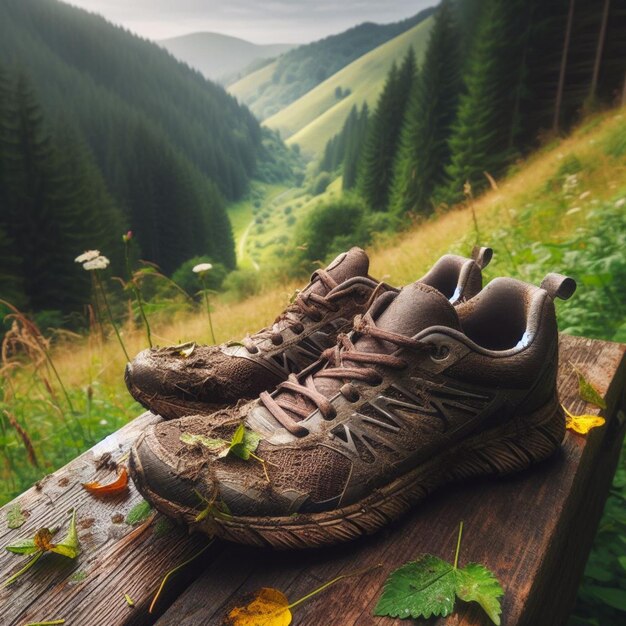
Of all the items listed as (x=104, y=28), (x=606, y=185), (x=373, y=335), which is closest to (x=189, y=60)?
(x=104, y=28)

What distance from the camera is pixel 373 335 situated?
101cm

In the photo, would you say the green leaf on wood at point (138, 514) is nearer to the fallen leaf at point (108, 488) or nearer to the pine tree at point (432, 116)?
the fallen leaf at point (108, 488)

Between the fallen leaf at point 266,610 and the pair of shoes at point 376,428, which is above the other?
the pair of shoes at point 376,428

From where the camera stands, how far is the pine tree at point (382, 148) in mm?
7020

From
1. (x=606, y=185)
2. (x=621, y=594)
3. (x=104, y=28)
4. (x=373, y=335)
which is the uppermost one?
(x=104, y=28)

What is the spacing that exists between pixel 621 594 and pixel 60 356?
486 cm

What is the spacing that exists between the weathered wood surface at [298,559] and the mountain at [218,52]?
7651mm

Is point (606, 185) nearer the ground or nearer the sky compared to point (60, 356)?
nearer the sky

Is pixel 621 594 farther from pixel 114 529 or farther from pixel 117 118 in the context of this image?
pixel 117 118

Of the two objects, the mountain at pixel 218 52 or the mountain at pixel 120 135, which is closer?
the mountain at pixel 120 135

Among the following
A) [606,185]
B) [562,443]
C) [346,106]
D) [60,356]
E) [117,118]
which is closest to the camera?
[562,443]

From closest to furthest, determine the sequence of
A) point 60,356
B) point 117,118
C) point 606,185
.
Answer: point 606,185, point 60,356, point 117,118

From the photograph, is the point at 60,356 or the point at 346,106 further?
the point at 346,106

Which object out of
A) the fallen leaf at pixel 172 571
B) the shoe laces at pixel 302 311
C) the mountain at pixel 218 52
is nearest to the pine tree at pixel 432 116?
the mountain at pixel 218 52
